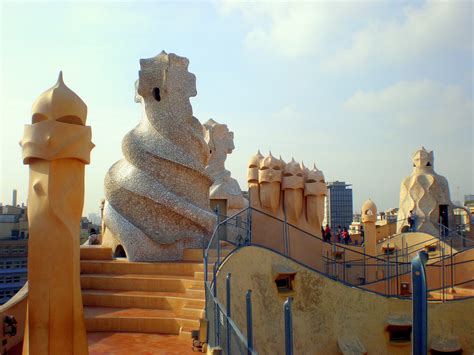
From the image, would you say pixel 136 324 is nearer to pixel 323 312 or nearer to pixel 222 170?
pixel 323 312

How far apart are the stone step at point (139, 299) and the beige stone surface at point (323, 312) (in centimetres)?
93

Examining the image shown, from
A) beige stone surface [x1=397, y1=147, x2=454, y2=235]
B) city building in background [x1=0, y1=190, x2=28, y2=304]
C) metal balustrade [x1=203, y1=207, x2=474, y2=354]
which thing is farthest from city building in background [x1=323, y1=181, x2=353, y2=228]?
city building in background [x1=0, y1=190, x2=28, y2=304]

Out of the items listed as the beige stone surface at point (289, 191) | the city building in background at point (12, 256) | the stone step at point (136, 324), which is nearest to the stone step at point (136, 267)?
the stone step at point (136, 324)

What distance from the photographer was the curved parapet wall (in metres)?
9.02

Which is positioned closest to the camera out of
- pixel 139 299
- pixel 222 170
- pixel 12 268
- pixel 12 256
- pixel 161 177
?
pixel 139 299

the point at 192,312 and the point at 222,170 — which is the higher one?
the point at 222,170

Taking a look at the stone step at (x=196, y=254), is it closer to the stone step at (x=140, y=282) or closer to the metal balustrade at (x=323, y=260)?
the metal balustrade at (x=323, y=260)

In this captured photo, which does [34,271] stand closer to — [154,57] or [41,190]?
[41,190]

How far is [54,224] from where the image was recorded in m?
4.02

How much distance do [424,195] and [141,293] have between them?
1681 cm

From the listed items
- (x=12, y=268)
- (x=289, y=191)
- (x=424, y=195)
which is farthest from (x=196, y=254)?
(x=424, y=195)

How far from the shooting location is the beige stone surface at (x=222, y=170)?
15.7 meters

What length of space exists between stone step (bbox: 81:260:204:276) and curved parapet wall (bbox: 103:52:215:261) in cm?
40

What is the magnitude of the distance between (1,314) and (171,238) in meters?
3.45
